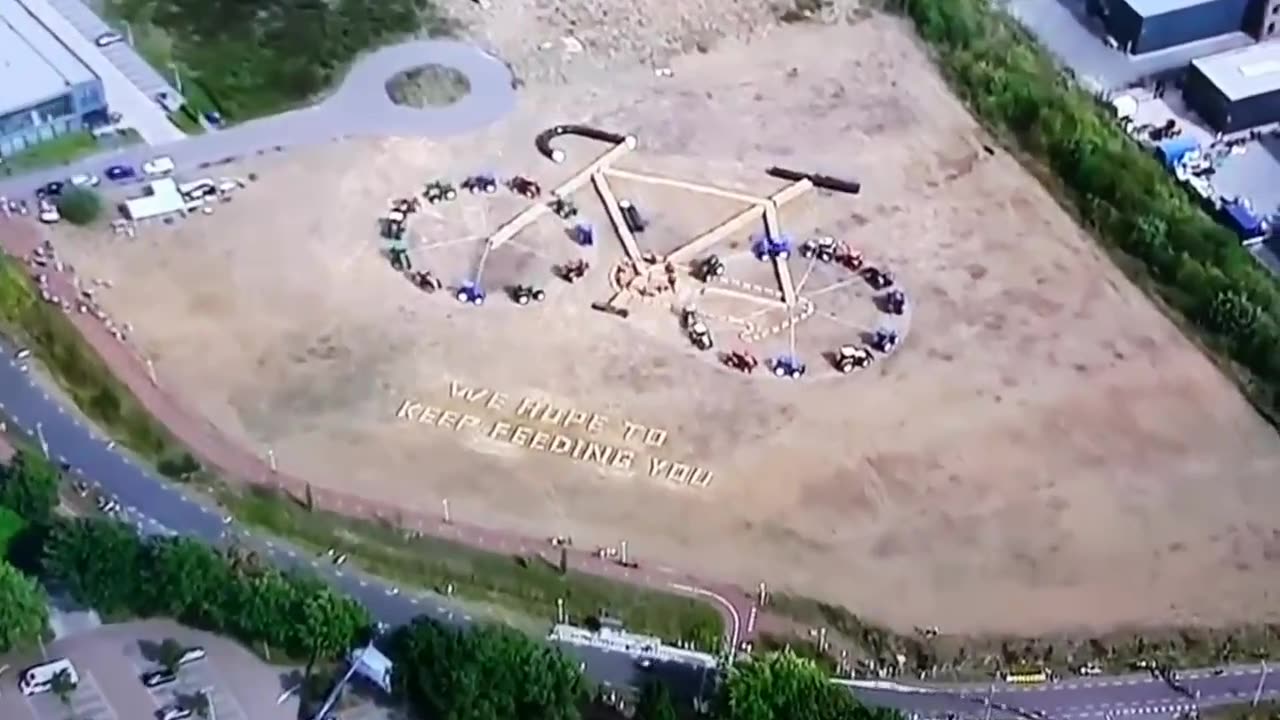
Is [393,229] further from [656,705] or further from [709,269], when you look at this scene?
[656,705]

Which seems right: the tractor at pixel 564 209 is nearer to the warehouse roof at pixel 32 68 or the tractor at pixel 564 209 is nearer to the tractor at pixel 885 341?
the tractor at pixel 885 341

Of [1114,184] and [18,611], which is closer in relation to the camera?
[18,611]

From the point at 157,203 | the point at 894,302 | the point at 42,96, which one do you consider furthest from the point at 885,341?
the point at 42,96

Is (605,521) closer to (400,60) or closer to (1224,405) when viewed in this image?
(1224,405)

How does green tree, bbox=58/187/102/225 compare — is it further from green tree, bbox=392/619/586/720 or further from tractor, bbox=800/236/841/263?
tractor, bbox=800/236/841/263

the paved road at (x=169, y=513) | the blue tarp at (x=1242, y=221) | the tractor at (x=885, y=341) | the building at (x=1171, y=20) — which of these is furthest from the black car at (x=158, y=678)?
the building at (x=1171, y=20)

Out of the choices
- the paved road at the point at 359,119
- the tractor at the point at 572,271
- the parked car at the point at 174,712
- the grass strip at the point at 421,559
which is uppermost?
the paved road at the point at 359,119

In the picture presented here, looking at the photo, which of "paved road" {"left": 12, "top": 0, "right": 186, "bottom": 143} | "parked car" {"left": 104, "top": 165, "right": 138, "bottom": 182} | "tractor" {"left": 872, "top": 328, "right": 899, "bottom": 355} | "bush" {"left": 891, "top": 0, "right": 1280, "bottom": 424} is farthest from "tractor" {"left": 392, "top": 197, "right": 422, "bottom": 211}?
"bush" {"left": 891, "top": 0, "right": 1280, "bottom": 424}
